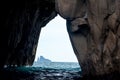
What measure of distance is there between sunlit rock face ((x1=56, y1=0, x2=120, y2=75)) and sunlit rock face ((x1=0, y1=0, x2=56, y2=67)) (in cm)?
1224

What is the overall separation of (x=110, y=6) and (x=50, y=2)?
2171 cm

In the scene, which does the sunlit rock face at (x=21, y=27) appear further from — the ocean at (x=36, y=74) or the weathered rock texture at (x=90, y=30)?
the ocean at (x=36, y=74)

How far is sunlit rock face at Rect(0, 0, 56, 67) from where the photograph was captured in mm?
44906

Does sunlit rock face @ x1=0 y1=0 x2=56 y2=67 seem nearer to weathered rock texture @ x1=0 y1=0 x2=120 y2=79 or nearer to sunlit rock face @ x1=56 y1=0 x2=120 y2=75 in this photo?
weathered rock texture @ x1=0 y1=0 x2=120 y2=79

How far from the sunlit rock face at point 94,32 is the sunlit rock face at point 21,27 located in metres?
12.2

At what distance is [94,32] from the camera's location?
30328mm

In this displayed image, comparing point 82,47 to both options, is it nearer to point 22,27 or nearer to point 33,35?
point 22,27

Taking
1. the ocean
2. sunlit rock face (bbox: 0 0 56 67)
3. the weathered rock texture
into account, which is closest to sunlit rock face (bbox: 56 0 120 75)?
the weathered rock texture

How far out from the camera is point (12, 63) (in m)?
55.8

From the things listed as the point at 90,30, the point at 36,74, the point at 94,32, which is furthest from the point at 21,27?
the point at 94,32

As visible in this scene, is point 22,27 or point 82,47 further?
point 22,27

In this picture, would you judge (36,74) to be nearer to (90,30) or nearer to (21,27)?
(90,30)

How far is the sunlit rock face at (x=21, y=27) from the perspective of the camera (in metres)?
44.9

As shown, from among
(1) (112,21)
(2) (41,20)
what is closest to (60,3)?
(1) (112,21)
